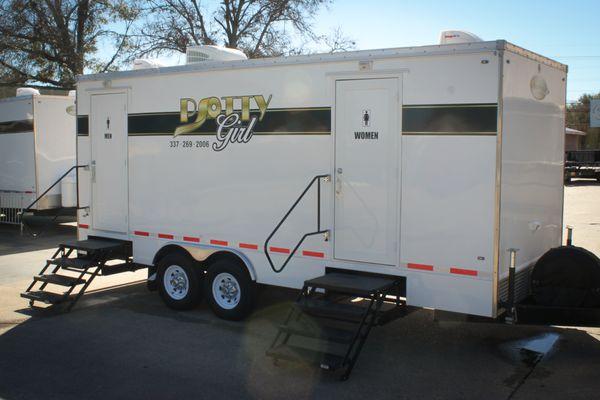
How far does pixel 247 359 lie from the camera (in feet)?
20.6

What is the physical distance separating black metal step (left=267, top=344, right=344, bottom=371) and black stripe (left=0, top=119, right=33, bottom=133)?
1073cm

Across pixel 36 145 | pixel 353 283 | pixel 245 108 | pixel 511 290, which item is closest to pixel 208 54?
pixel 245 108

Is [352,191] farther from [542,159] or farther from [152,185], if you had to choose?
[152,185]

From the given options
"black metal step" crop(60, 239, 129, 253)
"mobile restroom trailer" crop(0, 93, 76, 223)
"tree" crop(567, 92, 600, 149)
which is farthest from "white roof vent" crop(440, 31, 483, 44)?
"tree" crop(567, 92, 600, 149)

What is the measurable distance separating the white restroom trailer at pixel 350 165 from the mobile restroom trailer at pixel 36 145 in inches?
256

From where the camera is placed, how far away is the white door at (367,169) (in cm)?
634

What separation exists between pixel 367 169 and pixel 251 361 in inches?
88.4

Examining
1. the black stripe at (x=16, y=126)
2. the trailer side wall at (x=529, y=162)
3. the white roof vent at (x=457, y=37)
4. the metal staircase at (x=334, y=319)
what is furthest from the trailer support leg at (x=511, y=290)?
the black stripe at (x=16, y=126)

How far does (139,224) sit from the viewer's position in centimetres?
838

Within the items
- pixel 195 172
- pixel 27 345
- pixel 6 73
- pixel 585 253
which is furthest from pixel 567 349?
pixel 6 73

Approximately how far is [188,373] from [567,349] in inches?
153

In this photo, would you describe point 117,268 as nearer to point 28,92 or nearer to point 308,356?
point 308,356

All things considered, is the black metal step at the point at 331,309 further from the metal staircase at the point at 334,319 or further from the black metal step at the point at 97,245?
the black metal step at the point at 97,245

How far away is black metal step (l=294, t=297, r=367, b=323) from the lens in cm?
599
